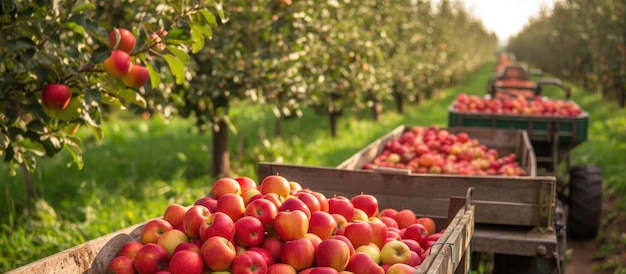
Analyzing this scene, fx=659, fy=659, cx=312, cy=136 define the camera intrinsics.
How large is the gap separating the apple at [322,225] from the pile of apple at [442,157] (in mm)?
2342

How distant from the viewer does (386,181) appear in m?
4.15

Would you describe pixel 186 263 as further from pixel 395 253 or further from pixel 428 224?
pixel 428 224

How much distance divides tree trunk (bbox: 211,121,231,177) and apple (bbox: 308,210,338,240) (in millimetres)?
6049

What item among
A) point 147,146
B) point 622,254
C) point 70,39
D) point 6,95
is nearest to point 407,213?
point 6,95

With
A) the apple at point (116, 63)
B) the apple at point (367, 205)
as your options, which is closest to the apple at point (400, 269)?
the apple at point (367, 205)

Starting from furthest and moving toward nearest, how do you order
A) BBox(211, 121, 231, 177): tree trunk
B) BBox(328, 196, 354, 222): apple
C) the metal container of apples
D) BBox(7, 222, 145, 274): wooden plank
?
BBox(211, 121, 231, 177): tree trunk → the metal container of apples → BBox(328, 196, 354, 222): apple → BBox(7, 222, 145, 274): wooden plank

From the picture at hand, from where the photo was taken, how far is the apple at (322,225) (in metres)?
2.92

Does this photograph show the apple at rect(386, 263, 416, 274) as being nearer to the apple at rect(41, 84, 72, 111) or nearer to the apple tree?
the apple tree

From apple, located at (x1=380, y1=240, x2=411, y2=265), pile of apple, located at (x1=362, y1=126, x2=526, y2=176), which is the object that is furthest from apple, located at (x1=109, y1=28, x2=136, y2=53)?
pile of apple, located at (x1=362, y1=126, x2=526, y2=176)

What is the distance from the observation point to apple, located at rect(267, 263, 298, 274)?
8.56ft

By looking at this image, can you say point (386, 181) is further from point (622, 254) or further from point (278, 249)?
point (622, 254)

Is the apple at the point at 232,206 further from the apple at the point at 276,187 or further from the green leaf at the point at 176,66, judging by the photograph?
the green leaf at the point at 176,66

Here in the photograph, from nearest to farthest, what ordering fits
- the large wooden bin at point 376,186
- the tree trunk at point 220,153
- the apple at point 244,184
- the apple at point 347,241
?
1. the apple at point 347,241
2. the apple at point 244,184
3. the large wooden bin at point 376,186
4. the tree trunk at point 220,153

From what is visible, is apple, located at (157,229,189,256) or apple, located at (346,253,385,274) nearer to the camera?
apple, located at (346,253,385,274)
